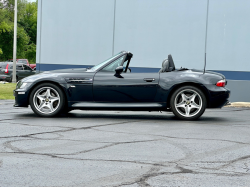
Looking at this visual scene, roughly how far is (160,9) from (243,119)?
276 inches

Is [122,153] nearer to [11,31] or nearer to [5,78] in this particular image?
[5,78]

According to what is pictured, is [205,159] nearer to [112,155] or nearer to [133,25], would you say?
[112,155]

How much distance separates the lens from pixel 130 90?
A: 8.85m

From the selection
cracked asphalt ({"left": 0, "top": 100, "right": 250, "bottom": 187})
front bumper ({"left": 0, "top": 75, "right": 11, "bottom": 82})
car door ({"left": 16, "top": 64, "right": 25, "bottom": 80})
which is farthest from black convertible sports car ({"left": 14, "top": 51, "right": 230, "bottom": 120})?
car door ({"left": 16, "top": 64, "right": 25, "bottom": 80})

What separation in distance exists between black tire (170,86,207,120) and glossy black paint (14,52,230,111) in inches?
4.7

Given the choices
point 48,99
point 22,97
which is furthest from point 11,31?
point 48,99

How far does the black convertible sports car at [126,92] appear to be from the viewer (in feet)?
29.0

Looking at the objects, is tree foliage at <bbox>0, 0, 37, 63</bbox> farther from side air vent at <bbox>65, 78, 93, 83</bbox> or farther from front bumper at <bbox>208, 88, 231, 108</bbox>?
front bumper at <bbox>208, 88, 231, 108</bbox>

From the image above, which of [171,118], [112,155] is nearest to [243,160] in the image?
[112,155]

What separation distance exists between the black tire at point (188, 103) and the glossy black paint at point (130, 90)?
12 centimetres

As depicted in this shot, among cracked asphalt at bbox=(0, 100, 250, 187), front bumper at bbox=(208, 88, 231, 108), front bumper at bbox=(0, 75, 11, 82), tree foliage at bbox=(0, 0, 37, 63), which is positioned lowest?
front bumper at bbox=(0, 75, 11, 82)

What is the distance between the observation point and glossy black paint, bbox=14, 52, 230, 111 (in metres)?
8.85

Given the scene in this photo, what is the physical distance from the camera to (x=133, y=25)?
52.1ft

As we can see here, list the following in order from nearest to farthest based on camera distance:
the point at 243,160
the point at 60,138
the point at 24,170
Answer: the point at 24,170, the point at 243,160, the point at 60,138
